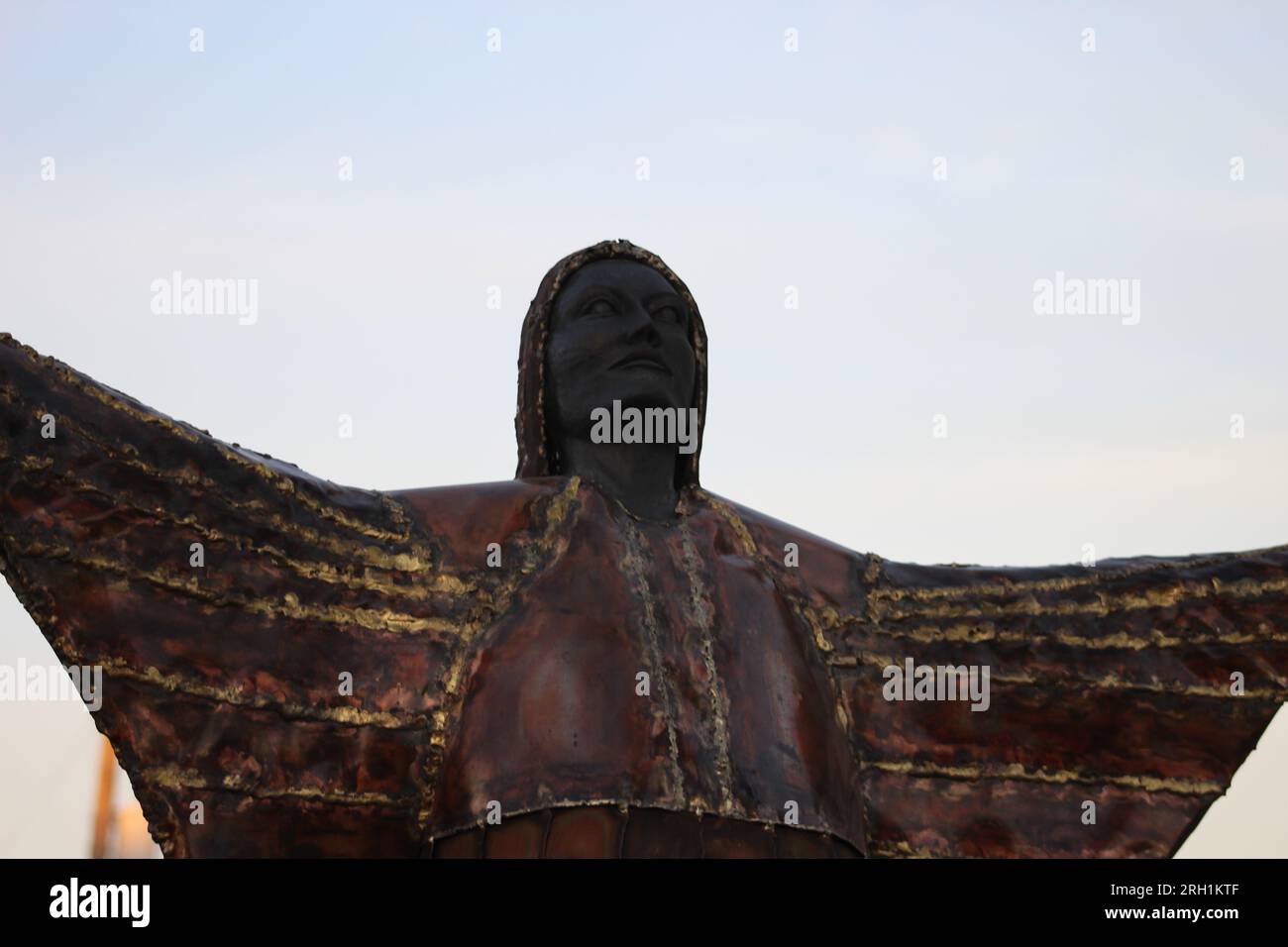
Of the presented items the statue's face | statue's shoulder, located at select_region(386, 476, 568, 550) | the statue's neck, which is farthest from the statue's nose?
statue's shoulder, located at select_region(386, 476, 568, 550)

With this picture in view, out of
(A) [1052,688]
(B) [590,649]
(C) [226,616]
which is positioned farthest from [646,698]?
(A) [1052,688]

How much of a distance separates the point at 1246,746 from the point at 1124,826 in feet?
2.03

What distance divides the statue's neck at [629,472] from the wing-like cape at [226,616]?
76 cm

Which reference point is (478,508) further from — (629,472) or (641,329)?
(641,329)

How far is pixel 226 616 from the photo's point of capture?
8.57 m

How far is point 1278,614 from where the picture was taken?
31.9 feet

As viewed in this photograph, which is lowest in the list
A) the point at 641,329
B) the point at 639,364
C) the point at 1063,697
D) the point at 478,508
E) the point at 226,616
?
the point at 1063,697

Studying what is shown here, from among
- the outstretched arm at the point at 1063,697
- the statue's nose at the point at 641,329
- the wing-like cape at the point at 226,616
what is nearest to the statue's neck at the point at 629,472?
the statue's nose at the point at 641,329

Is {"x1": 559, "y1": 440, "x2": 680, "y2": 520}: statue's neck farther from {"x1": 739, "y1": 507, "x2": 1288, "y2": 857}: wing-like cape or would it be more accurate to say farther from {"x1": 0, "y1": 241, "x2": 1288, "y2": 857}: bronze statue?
{"x1": 739, "y1": 507, "x2": 1288, "y2": 857}: wing-like cape

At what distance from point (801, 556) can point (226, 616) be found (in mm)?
2411
